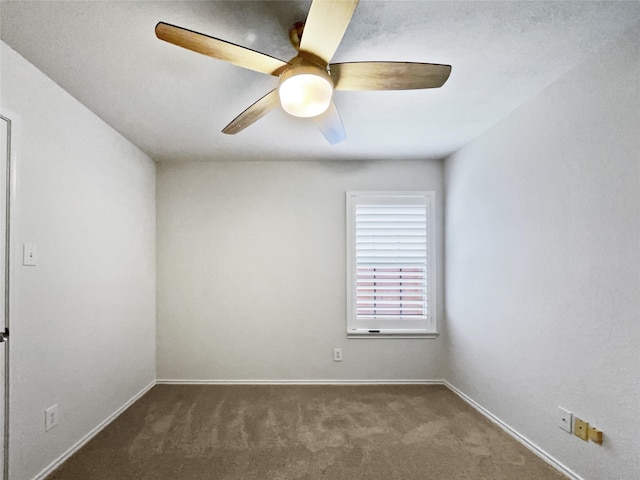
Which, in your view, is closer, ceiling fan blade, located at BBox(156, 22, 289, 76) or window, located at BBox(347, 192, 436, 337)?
ceiling fan blade, located at BBox(156, 22, 289, 76)

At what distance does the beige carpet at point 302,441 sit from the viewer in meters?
2.03

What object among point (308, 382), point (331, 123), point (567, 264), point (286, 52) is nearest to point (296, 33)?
point (286, 52)

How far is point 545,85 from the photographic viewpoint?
2.09 metres

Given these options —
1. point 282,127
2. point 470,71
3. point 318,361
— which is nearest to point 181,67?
point 282,127

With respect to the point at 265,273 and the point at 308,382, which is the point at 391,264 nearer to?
the point at 265,273

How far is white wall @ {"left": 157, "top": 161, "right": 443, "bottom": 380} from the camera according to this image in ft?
11.5

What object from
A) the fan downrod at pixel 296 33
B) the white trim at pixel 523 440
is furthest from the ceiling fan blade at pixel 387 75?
the white trim at pixel 523 440

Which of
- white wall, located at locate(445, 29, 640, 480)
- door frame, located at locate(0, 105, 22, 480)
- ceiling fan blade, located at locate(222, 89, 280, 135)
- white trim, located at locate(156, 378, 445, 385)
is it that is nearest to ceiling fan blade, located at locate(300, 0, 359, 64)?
ceiling fan blade, located at locate(222, 89, 280, 135)

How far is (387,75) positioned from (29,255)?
6.94ft

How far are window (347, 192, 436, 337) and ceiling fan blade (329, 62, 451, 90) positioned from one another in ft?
6.69

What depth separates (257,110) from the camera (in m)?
1.78

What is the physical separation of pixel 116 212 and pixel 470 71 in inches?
111

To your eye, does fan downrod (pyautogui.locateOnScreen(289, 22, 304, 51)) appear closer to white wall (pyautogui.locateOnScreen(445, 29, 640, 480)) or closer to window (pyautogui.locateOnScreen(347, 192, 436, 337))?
white wall (pyautogui.locateOnScreen(445, 29, 640, 480))

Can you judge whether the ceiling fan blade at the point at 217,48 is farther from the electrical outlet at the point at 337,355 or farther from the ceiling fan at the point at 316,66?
the electrical outlet at the point at 337,355
